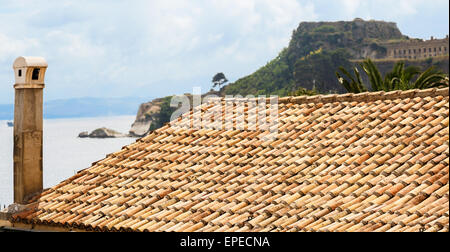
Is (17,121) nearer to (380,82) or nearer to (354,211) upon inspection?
(354,211)

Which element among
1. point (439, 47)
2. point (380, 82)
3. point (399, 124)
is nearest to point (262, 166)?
point (399, 124)

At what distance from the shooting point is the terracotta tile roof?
377 inches

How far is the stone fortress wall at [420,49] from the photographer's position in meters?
138

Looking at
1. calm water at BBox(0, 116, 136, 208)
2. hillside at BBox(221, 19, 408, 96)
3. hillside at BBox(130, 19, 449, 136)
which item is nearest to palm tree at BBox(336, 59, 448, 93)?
calm water at BBox(0, 116, 136, 208)

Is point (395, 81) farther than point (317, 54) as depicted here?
No

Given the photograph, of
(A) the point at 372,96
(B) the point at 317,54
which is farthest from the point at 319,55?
(A) the point at 372,96

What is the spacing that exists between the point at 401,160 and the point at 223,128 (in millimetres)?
3935

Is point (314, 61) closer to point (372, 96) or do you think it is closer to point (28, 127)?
point (28, 127)

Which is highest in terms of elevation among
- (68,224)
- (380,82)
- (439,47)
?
(439,47)

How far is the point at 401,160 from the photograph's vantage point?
33.7 feet
